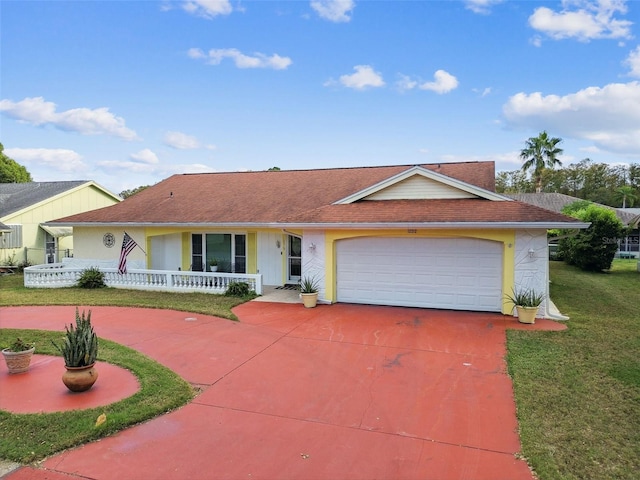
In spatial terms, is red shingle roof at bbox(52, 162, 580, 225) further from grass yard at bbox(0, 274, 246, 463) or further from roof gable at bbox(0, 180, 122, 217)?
roof gable at bbox(0, 180, 122, 217)

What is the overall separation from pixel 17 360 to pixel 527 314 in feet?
35.4

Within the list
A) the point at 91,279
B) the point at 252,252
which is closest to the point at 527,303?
the point at 252,252

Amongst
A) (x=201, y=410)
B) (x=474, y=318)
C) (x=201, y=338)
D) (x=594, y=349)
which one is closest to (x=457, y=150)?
(x=474, y=318)

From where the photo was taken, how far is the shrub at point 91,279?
50.4 feet

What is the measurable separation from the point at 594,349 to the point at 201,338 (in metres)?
8.15

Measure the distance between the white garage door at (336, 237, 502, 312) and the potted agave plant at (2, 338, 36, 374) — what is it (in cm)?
816

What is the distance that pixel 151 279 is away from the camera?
15211 mm

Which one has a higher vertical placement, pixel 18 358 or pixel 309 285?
pixel 309 285

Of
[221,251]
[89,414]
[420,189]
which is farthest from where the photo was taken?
[221,251]

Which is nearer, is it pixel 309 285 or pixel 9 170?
pixel 309 285

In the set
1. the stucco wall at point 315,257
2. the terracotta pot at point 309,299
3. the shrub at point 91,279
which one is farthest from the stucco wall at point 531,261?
the shrub at point 91,279

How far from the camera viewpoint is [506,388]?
244 inches

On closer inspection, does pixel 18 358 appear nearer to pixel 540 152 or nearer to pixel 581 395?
pixel 581 395

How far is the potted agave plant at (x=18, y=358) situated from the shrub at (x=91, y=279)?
9342mm
